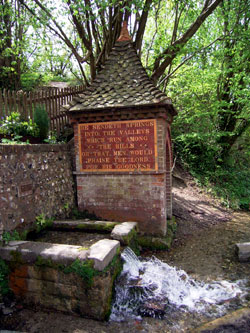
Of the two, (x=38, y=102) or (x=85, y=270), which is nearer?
(x=85, y=270)

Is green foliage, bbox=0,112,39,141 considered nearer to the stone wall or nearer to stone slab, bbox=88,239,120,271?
the stone wall

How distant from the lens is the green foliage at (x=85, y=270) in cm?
380

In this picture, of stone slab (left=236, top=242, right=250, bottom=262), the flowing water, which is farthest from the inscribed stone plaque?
stone slab (left=236, top=242, right=250, bottom=262)

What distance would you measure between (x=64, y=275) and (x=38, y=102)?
561 centimetres

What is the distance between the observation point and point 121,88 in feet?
22.1

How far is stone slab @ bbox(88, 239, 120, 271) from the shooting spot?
3838mm

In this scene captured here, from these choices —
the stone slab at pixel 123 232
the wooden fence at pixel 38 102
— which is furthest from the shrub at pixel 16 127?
the stone slab at pixel 123 232

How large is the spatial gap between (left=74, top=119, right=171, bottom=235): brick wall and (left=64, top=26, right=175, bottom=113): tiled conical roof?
2.04 ft

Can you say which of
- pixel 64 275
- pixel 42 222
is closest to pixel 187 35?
pixel 42 222

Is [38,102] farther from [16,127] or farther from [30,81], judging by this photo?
[30,81]

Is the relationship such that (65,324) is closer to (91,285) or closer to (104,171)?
(91,285)

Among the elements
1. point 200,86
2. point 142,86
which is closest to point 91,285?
point 142,86

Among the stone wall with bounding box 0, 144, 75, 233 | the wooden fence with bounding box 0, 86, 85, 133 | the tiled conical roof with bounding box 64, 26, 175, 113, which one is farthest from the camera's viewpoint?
the wooden fence with bounding box 0, 86, 85, 133

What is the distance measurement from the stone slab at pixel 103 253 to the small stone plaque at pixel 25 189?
75.2 inches
